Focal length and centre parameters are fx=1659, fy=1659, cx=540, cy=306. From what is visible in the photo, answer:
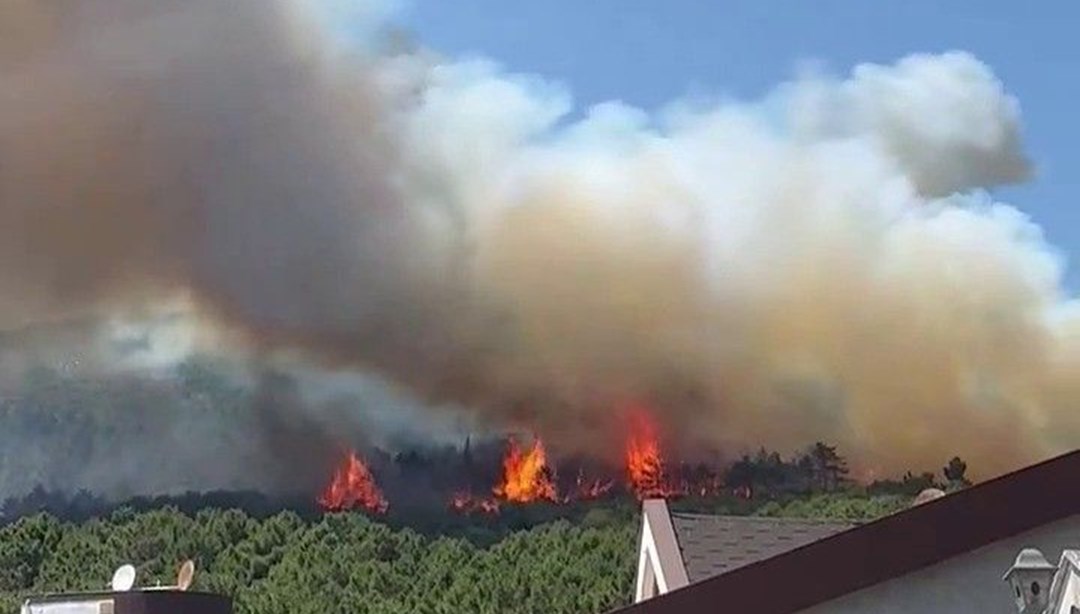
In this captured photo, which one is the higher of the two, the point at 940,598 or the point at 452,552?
the point at 452,552

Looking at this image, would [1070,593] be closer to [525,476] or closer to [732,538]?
[732,538]

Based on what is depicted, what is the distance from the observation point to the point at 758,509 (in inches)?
818

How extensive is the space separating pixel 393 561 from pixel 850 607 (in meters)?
19.5

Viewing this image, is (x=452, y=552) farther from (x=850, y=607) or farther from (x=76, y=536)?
(x=850, y=607)

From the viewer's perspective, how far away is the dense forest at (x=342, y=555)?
20891 mm

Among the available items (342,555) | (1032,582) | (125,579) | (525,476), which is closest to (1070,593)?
(1032,582)

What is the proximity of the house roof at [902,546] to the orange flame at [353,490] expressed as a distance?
20131 millimetres

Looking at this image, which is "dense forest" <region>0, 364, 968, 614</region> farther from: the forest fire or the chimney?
the chimney

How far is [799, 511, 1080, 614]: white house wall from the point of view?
3.72 meters

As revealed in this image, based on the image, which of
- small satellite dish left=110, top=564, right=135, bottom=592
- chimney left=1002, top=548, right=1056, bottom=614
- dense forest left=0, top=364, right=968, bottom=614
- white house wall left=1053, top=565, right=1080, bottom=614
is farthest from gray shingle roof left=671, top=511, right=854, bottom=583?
dense forest left=0, top=364, right=968, bottom=614

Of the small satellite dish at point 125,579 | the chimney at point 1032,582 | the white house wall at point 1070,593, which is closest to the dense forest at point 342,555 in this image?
the small satellite dish at point 125,579

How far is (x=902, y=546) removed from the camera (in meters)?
3.70

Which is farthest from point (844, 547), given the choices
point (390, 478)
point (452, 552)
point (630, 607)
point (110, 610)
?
point (390, 478)

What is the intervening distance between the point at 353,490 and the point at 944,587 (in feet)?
68.6
